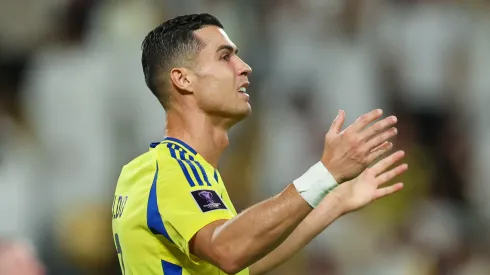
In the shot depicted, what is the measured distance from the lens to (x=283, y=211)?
9.78 feet

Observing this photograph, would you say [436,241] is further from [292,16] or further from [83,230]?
[83,230]

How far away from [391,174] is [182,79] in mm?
1042

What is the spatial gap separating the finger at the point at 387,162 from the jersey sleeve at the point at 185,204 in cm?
72

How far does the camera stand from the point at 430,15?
682cm

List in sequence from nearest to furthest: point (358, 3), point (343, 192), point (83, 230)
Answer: point (343, 192) < point (83, 230) < point (358, 3)

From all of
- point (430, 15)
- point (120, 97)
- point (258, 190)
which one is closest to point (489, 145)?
point (430, 15)

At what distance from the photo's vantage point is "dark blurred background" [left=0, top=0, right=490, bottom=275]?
6074 millimetres

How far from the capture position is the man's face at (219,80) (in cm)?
388

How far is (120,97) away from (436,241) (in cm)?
256

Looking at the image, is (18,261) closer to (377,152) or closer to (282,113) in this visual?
(282,113)

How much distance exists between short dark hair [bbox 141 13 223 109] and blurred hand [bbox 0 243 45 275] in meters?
2.03

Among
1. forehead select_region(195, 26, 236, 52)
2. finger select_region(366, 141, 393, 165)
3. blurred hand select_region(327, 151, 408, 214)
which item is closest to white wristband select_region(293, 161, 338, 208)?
finger select_region(366, 141, 393, 165)

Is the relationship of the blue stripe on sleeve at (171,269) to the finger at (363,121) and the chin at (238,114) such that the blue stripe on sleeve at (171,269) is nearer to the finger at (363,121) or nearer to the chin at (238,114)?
the chin at (238,114)

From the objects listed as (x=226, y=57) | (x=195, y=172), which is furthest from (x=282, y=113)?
(x=195, y=172)
